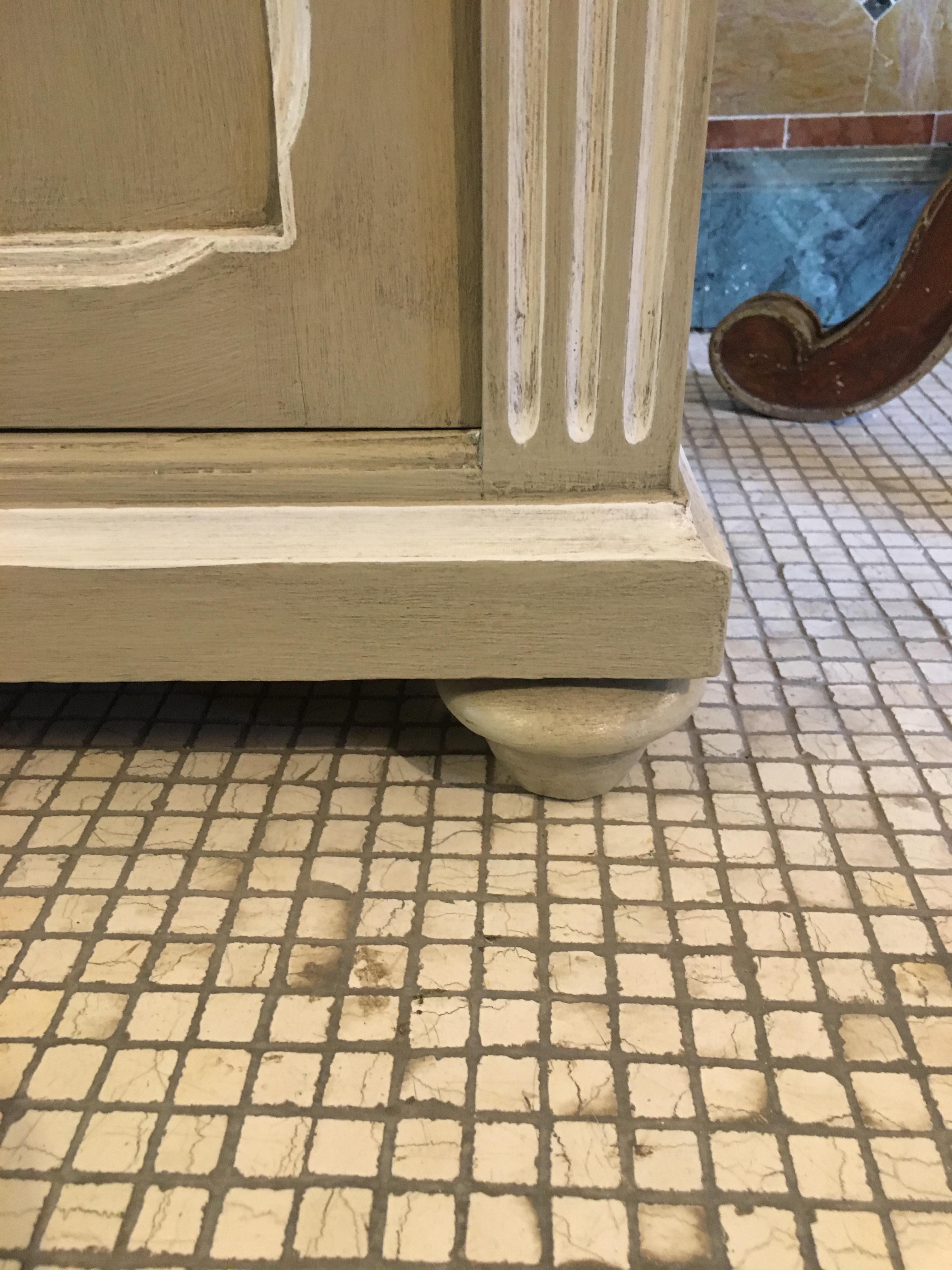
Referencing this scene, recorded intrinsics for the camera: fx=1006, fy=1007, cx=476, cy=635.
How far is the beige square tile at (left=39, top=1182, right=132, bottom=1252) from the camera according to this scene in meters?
0.42

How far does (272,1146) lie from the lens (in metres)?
0.46

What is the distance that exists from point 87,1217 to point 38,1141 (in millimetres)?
48

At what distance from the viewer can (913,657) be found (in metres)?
0.82

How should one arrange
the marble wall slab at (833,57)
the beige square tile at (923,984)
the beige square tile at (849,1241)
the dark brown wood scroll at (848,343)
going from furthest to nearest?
the marble wall slab at (833,57)
the dark brown wood scroll at (848,343)
the beige square tile at (923,984)
the beige square tile at (849,1241)

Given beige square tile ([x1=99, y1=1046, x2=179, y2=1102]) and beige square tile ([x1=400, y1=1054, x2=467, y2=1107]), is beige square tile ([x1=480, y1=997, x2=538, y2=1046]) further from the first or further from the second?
beige square tile ([x1=99, y1=1046, x2=179, y2=1102])

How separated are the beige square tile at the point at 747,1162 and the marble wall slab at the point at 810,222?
Result: 151cm

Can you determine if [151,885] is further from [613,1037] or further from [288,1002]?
[613,1037]

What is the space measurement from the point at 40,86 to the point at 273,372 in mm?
177

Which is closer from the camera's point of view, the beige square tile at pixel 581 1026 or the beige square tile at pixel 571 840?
the beige square tile at pixel 581 1026

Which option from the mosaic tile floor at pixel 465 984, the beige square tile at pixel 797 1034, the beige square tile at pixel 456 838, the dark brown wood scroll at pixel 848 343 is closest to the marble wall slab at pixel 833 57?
the dark brown wood scroll at pixel 848 343

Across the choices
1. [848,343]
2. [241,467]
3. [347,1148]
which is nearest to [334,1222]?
[347,1148]

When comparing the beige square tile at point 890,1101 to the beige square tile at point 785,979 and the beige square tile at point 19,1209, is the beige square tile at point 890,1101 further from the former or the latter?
the beige square tile at point 19,1209

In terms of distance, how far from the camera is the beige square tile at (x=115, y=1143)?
0.45 m

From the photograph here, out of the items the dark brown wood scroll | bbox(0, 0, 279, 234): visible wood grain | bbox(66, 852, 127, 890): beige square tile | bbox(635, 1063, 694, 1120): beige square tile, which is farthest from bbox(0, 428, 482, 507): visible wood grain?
the dark brown wood scroll
